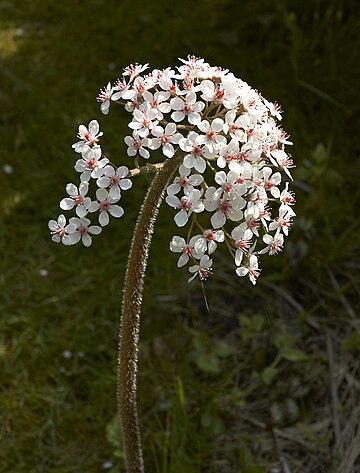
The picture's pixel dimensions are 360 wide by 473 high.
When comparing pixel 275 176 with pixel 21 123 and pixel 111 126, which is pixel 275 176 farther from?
pixel 21 123

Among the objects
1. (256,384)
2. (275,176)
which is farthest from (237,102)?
(256,384)

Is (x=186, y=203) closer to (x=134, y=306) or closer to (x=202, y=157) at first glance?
(x=202, y=157)

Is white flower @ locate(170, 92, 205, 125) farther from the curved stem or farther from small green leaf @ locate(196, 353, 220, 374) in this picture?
small green leaf @ locate(196, 353, 220, 374)

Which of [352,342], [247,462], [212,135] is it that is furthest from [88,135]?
[352,342]

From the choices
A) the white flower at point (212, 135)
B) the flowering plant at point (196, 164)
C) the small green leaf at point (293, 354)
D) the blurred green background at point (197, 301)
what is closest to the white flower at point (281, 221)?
the flowering plant at point (196, 164)

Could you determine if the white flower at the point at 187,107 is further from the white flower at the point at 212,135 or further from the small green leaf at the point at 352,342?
the small green leaf at the point at 352,342

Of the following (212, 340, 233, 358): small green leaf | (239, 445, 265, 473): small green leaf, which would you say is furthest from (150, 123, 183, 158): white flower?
(212, 340, 233, 358): small green leaf

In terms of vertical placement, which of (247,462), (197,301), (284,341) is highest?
(197,301)
